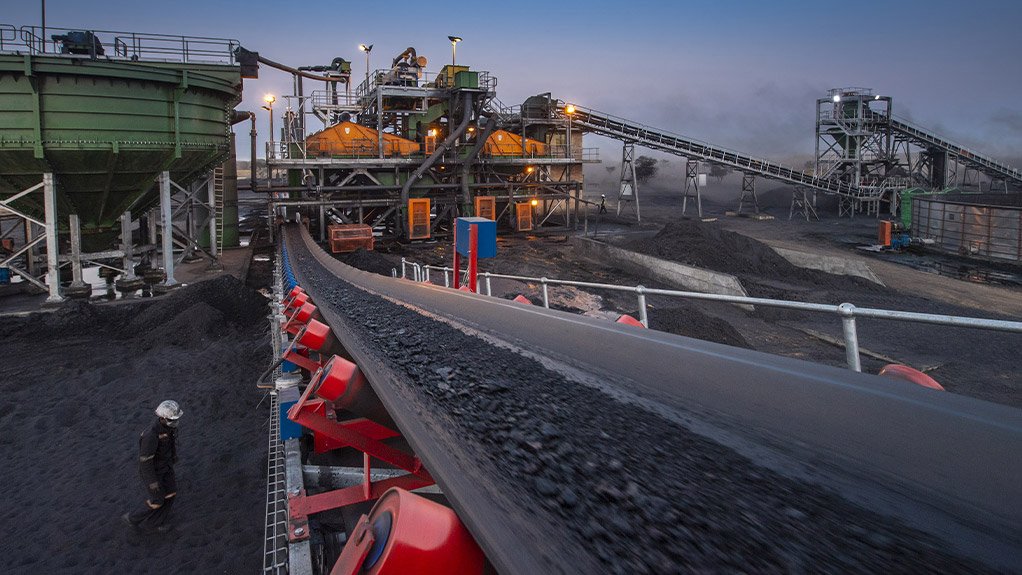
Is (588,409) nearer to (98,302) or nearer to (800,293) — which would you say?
(98,302)

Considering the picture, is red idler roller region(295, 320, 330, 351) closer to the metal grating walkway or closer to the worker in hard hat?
the metal grating walkway

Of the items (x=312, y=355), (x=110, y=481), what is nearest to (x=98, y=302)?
(x=110, y=481)

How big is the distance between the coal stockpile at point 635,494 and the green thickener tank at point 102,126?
1250 centimetres

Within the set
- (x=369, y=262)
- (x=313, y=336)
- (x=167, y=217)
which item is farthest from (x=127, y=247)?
(x=313, y=336)

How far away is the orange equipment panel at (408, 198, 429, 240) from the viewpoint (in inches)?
978

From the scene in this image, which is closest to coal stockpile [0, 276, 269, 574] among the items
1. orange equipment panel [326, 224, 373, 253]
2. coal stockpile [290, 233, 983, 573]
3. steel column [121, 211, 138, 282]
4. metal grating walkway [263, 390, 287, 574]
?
metal grating walkway [263, 390, 287, 574]

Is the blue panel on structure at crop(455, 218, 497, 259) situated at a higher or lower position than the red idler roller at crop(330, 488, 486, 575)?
higher

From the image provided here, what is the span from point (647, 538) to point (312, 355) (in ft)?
18.1

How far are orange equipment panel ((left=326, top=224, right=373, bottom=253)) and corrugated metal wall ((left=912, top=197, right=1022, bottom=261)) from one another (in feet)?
72.6

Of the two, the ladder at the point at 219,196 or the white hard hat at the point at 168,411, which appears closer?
the white hard hat at the point at 168,411

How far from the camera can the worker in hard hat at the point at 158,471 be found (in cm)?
542

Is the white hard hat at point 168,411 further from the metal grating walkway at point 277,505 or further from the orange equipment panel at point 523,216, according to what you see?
the orange equipment panel at point 523,216

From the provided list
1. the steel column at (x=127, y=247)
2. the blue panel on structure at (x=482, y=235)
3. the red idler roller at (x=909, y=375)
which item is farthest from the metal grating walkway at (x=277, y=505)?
the steel column at (x=127, y=247)

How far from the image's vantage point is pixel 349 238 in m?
21.5
